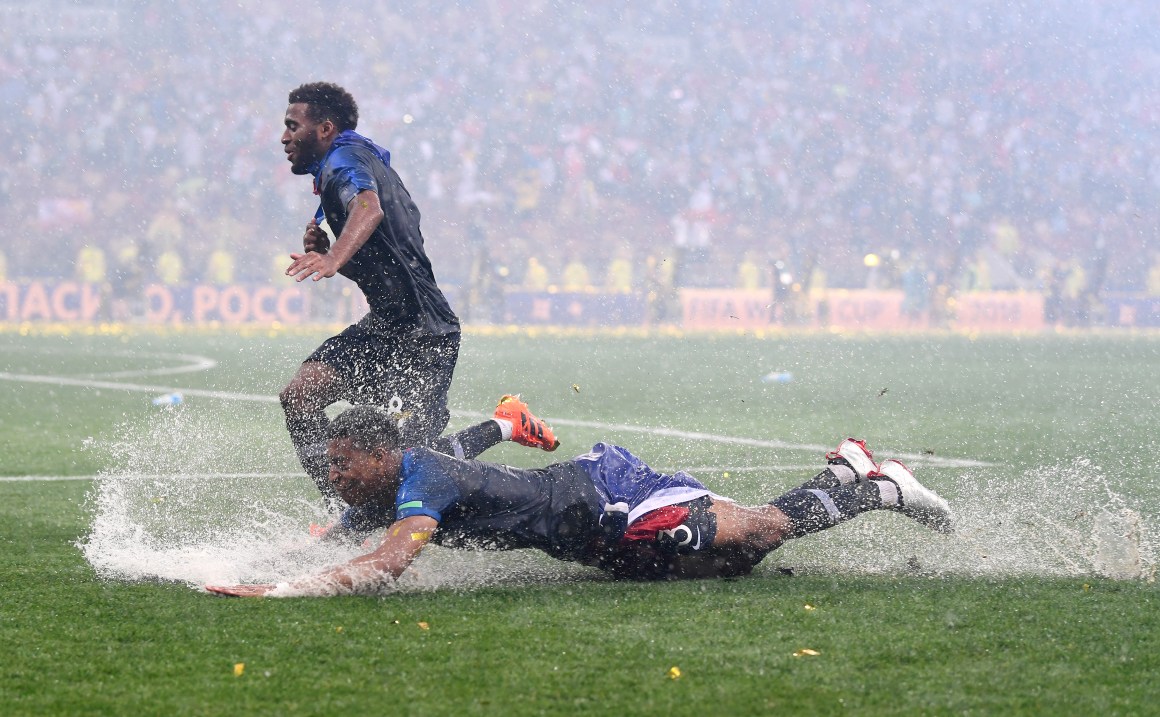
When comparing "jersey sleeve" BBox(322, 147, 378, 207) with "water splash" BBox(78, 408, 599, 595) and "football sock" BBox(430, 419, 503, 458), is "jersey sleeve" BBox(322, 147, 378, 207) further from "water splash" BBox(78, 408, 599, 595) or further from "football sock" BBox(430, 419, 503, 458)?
"water splash" BBox(78, 408, 599, 595)

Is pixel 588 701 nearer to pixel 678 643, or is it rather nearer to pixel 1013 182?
pixel 678 643

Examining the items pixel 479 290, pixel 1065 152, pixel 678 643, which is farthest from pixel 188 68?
pixel 678 643

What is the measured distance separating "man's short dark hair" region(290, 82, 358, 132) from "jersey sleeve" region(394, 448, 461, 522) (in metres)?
1.67

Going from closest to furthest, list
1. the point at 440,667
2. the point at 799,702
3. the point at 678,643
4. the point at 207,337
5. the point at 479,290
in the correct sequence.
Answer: the point at 799,702, the point at 440,667, the point at 678,643, the point at 207,337, the point at 479,290

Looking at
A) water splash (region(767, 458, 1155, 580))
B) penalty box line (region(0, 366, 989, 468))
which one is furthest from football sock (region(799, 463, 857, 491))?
penalty box line (region(0, 366, 989, 468))

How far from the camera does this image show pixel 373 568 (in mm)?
3930

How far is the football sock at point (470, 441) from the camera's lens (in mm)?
5129

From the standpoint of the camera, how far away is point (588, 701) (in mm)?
2990

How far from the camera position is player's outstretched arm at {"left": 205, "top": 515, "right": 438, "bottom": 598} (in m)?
3.93

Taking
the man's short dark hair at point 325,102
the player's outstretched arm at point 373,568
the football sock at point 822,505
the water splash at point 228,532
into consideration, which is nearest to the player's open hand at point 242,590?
the player's outstretched arm at point 373,568

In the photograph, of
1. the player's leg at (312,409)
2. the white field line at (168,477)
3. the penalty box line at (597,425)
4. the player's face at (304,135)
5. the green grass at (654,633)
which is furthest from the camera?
the penalty box line at (597,425)

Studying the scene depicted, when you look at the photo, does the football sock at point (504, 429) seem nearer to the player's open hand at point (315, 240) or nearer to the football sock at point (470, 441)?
the football sock at point (470, 441)

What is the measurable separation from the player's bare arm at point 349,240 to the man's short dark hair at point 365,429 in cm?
73

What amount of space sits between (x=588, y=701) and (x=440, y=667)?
1.40 ft
